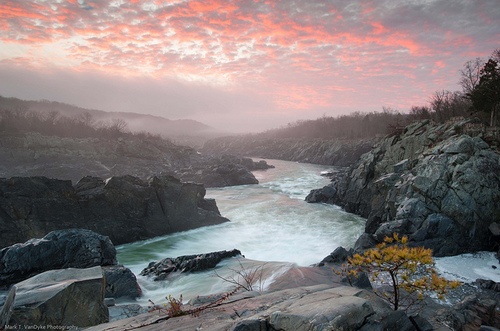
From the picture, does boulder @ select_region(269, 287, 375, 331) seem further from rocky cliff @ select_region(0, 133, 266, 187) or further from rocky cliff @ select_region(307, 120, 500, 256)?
rocky cliff @ select_region(0, 133, 266, 187)

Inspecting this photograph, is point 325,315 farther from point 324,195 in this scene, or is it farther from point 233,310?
point 324,195

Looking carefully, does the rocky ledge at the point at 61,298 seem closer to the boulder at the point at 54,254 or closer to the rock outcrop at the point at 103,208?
the boulder at the point at 54,254

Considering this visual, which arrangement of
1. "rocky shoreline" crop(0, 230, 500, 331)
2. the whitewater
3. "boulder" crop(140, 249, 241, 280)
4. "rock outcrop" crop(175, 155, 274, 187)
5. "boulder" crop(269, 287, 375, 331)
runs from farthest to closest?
"rock outcrop" crop(175, 155, 274, 187)
"boulder" crop(140, 249, 241, 280)
the whitewater
"rocky shoreline" crop(0, 230, 500, 331)
"boulder" crop(269, 287, 375, 331)

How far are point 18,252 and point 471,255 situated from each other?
2316cm

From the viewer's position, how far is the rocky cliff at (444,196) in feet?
52.2

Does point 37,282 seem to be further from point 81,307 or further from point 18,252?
point 18,252

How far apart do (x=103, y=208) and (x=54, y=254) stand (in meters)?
7.69

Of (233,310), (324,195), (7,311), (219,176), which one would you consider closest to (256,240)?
(324,195)

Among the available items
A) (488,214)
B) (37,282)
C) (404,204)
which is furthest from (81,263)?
(488,214)

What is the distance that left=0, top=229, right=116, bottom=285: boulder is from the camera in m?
12.1

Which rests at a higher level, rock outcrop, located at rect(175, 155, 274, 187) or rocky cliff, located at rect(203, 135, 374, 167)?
rocky cliff, located at rect(203, 135, 374, 167)

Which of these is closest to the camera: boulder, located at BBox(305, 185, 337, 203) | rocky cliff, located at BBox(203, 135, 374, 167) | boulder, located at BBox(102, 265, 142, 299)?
boulder, located at BBox(102, 265, 142, 299)

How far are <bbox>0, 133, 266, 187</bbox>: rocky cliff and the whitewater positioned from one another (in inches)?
504

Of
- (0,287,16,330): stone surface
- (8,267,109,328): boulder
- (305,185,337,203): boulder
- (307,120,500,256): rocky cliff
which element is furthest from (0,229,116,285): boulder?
(305,185,337,203): boulder
